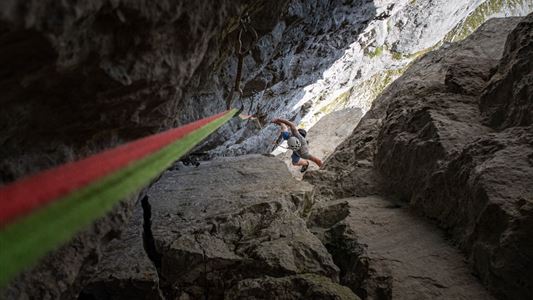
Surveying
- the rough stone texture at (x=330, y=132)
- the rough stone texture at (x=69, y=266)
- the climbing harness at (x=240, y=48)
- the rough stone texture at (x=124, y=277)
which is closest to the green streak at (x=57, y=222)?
the rough stone texture at (x=69, y=266)

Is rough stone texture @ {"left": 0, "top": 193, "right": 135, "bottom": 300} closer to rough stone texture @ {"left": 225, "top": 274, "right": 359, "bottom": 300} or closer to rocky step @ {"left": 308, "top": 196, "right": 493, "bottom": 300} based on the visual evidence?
rough stone texture @ {"left": 225, "top": 274, "right": 359, "bottom": 300}

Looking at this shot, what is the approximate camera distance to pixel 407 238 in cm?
464

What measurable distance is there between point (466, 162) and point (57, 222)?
4.83 m

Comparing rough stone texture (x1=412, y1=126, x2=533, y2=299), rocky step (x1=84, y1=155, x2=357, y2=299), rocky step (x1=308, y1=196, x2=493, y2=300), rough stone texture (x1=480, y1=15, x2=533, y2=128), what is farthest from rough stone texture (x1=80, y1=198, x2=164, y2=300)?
rough stone texture (x1=480, y1=15, x2=533, y2=128)

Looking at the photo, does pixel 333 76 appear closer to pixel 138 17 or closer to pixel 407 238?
pixel 407 238

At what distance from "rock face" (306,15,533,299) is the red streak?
3509mm

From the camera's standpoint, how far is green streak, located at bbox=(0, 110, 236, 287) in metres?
0.96

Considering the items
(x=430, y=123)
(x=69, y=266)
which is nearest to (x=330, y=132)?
(x=430, y=123)

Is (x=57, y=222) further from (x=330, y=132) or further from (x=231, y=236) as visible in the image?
(x=330, y=132)

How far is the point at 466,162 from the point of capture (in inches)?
172

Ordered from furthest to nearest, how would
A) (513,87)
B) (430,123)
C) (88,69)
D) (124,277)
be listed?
(430,123) → (513,87) → (124,277) → (88,69)

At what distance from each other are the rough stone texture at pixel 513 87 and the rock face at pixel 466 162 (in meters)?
0.02

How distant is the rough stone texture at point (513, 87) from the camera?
14.3ft

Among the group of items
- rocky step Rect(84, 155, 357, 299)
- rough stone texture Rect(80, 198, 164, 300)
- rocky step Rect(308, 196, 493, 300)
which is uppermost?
rocky step Rect(308, 196, 493, 300)
